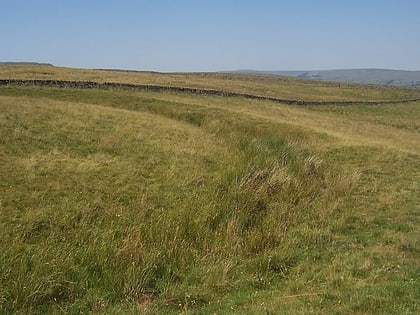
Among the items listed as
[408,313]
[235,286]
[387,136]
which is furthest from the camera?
[387,136]

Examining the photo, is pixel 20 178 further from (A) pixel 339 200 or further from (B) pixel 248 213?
(A) pixel 339 200

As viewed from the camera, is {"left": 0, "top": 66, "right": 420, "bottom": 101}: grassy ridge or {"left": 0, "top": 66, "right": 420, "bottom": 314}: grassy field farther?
{"left": 0, "top": 66, "right": 420, "bottom": 101}: grassy ridge

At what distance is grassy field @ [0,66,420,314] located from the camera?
362 inches

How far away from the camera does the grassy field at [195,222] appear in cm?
919

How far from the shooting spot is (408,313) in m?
7.77

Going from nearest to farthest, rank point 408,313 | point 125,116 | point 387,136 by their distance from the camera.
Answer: point 408,313
point 125,116
point 387,136

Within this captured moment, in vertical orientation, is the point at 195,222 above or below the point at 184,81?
below

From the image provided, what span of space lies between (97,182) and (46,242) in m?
4.38

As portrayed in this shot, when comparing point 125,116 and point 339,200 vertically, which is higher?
point 125,116

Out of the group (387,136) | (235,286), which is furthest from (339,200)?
(387,136)

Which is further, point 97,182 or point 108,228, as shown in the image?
point 97,182

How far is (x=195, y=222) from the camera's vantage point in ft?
42.4

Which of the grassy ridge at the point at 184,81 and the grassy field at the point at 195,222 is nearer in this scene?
the grassy field at the point at 195,222

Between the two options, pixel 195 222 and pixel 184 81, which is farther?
pixel 184 81
